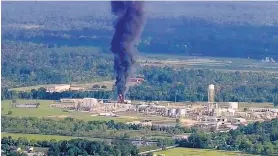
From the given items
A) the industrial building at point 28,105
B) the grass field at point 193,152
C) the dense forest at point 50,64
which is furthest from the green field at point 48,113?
the dense forest at point 50,64

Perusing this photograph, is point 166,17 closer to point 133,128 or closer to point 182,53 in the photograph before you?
point 182,53

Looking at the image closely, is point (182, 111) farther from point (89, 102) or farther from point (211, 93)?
point (211, 93)

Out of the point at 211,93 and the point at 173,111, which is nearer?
the point at 173,111

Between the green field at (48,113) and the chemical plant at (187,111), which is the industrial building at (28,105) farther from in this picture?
the chemical plant at (187,111)

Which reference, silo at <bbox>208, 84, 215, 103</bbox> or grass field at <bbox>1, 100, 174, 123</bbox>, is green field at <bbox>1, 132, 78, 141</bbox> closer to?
grass field at <bbox>1, 100, 174, 123</bbox>

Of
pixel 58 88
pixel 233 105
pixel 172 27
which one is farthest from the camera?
pixel 172 27

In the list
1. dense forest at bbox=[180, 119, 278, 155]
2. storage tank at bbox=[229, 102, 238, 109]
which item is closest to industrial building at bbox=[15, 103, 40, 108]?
storage tank at bbox=[229, 102, 238, 109]

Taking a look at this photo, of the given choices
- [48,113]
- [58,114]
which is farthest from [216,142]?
[48,113]
